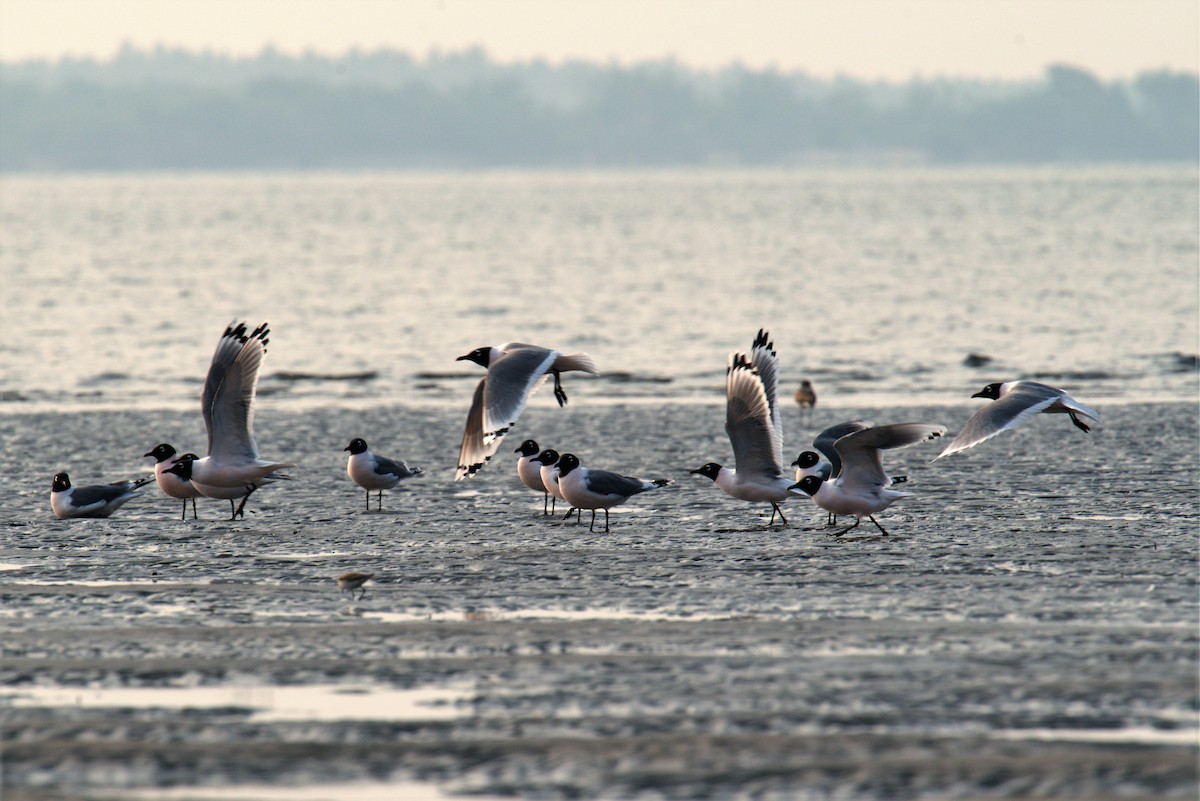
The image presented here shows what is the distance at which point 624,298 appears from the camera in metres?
56.7

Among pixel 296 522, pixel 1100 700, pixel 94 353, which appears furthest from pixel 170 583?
pixel 94 353

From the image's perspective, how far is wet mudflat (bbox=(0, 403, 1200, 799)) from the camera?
7832mm

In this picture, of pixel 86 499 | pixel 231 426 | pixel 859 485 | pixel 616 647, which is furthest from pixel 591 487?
pixel 616 647

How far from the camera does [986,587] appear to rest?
1164 cm

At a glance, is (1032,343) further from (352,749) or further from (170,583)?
(352,749)

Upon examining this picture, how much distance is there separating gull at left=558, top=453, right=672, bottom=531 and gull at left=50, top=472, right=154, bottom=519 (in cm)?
421

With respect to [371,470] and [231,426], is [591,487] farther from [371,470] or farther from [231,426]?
[231,426]

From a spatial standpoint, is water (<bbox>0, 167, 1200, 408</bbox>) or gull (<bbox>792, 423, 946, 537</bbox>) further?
water (<bbox>0, 167, 1200, 408</bbox>)

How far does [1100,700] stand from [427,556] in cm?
638

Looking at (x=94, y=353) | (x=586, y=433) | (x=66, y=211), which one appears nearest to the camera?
(x=586, y=433)

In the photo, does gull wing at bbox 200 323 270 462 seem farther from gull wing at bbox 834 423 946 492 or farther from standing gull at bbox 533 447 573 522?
gull wing at bbox 834 423 946 492

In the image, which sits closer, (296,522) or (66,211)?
(296,522)

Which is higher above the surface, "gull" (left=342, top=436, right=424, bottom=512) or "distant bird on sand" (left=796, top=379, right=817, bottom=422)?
"gull" (left=342, top=436, right=424, bottom=512)

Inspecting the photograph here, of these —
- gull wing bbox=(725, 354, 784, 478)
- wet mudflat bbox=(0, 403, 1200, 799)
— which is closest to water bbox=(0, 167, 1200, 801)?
wet mudflat bbox=(0, 403, 1200, 799)
